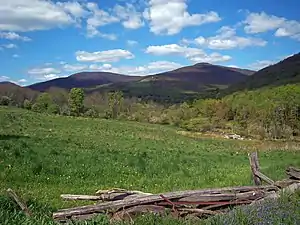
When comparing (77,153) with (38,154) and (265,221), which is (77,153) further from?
(265,221)

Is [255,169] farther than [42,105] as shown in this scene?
No

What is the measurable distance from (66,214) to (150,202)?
173cm

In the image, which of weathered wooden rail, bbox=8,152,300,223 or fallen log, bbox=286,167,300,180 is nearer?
weathered wooden rail, bbox=8,152,300,223

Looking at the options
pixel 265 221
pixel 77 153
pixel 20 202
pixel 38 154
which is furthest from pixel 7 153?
pixel 265 221

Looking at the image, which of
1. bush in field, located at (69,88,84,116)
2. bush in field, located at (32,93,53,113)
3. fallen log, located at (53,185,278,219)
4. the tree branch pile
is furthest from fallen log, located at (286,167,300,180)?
bush in field, located at (69,88,84,116)

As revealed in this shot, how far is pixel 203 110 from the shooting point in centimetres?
11144

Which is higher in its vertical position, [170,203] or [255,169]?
[255,169]

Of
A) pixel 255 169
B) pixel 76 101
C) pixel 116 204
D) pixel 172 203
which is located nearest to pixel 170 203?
pixel 172 203

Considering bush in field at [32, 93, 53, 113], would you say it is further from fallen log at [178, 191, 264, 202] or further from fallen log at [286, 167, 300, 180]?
fallen log at [178, 191, 264, 202]

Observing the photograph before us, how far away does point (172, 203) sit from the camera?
8555 mm

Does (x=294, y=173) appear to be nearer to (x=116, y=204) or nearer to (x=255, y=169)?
(x=255, y=169)

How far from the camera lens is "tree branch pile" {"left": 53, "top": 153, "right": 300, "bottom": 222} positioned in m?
8.28

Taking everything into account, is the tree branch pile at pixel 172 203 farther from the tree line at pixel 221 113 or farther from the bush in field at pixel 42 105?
the bush in field at pixel 42 105

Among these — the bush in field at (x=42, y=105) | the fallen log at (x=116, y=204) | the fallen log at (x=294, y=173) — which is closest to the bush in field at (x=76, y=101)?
the bush in field at (x=42, y=105)
